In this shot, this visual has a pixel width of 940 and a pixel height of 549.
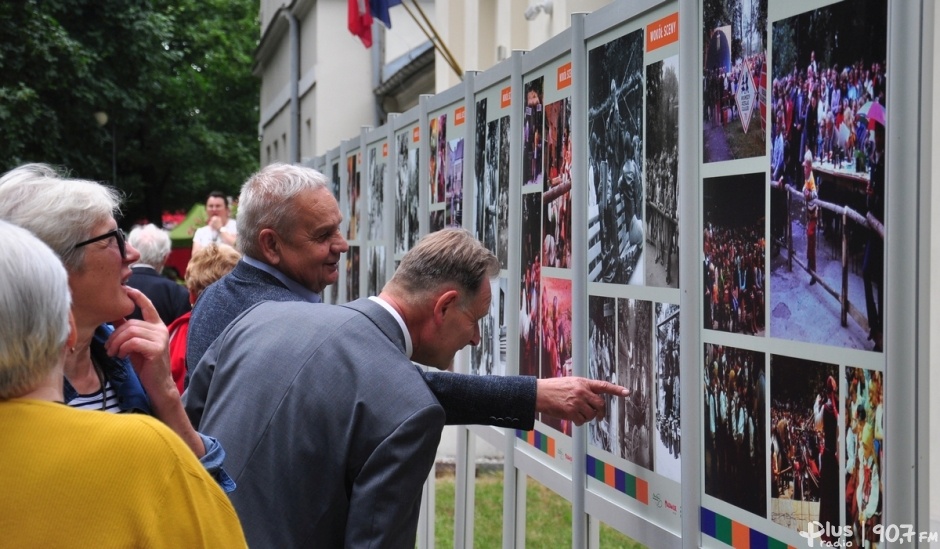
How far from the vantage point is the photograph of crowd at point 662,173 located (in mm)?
2902

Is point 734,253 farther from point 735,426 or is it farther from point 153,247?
point 153,247

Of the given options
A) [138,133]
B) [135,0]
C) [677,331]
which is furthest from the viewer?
[138,133]

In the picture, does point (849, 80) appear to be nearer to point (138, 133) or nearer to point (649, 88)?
point (649, 88)

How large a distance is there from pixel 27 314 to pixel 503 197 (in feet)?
8.71

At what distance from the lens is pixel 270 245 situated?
4.14 m

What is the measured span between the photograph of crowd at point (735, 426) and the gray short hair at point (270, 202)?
1825 mm

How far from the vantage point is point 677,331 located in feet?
9.48

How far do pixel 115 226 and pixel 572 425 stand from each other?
4.90 feet

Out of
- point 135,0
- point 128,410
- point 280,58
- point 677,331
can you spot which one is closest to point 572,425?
point 677,331

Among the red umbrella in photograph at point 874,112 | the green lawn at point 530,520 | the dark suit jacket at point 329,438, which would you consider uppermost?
the red umbrella in photograph at point 874,112

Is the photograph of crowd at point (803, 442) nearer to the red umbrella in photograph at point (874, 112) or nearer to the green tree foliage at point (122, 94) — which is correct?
the red umbrella in photograph at point (874, 112)

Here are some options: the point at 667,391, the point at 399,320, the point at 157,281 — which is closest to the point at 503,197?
the point at 399,320

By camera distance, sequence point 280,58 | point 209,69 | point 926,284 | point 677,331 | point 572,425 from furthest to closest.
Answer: point 209,69 < point 280,58 < point 572,425 < point 677,331 < point 926,284

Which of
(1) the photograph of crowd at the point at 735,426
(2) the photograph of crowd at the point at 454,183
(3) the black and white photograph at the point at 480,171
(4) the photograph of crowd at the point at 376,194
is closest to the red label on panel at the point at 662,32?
(1) the photograph of crowd at the point at 735,426
